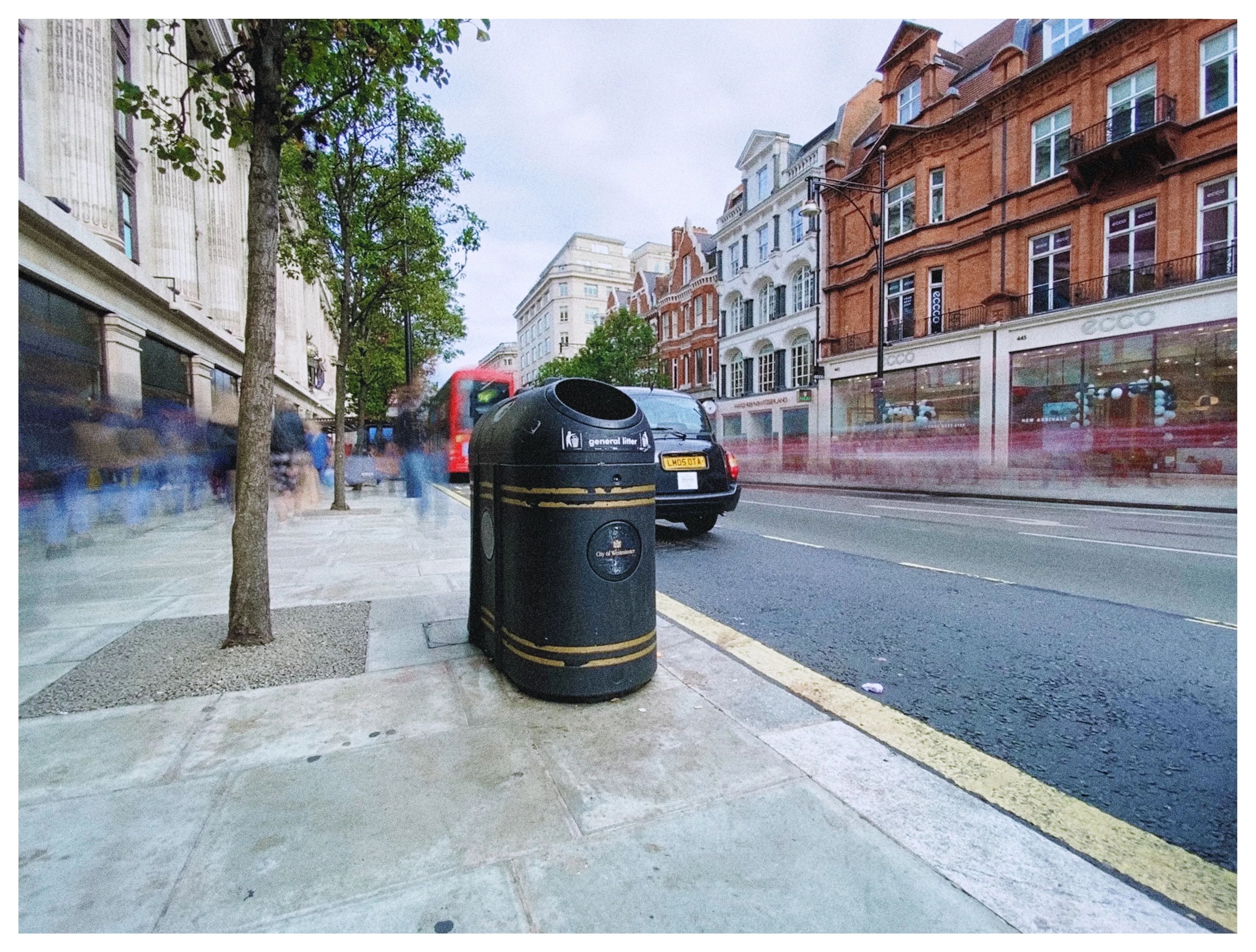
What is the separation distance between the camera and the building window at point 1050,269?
62.6ft

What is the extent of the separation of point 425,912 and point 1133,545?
9.03 meters

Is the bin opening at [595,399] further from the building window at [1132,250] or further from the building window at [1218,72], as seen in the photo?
the building window at [1218,72]

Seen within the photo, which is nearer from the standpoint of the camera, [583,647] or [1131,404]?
[583,647]

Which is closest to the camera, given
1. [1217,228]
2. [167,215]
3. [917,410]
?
[167,215]

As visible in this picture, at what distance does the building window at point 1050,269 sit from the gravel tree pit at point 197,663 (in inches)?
891

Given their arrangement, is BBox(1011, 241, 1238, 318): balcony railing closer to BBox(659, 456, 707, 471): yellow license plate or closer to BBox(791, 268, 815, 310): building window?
BBox(791, 268, 815, 310): building window

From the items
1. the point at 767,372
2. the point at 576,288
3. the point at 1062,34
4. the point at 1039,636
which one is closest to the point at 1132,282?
the point at 1062,34

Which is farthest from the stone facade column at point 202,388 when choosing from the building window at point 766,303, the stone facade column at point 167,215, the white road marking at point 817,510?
the building window at point 766,303

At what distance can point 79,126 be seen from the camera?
9703 millimetres

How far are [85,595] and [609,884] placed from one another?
19.1 feet

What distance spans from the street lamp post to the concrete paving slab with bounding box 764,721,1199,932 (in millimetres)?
18216

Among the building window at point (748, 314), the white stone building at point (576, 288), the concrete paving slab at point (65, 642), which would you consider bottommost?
the concrete paving slab at point (65, 642)

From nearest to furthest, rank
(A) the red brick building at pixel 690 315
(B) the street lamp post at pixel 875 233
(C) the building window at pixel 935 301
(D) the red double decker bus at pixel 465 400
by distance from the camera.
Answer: (D) the red double decker bus at pixel 465 400 < (B) the street lamp post at pixel 875 233 < (C) the building window at pixel 935 301 < (A) the red brick building at pixel 690 315

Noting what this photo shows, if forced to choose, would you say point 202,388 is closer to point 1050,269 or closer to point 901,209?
point 1050,269
